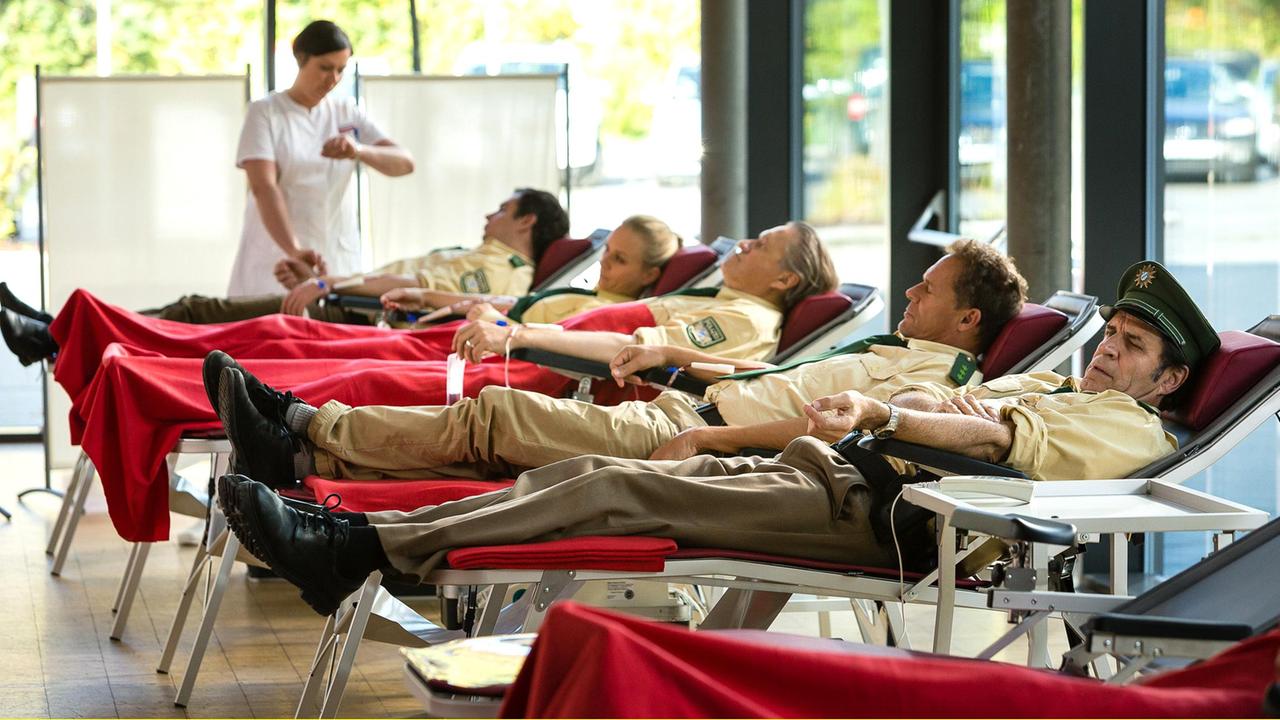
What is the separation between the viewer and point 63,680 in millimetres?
3301

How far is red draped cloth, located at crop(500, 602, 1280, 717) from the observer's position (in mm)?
1418

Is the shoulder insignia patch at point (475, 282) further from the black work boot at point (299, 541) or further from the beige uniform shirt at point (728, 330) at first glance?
the black work boot at point (299, 541)

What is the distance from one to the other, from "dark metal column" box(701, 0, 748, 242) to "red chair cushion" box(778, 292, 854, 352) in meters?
2.52

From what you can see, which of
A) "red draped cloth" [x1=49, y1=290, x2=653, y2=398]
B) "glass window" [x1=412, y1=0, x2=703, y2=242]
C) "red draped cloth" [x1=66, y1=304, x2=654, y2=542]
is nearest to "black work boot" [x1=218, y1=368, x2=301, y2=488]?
"red draped cloth" [x1=66, y1=304, x2=654, y2=542]

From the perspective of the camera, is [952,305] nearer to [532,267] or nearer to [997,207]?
[997,207]

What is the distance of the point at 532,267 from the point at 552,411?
2.31 m

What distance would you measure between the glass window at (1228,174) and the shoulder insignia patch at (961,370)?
1.03 m

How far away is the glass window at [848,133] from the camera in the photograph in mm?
5883

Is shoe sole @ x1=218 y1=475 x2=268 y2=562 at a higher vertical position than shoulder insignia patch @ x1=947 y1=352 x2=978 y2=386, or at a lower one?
lower

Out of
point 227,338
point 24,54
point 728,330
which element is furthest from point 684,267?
point 24,54

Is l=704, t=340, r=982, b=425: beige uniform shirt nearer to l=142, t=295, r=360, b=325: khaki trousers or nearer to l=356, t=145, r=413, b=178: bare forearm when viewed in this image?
l=142, t=295, r=360, b=325: khaki trousers

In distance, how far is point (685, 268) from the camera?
4500 mm

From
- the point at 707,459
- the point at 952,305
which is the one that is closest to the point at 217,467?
the point at 707,459

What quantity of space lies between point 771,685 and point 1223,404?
5.00 feet
